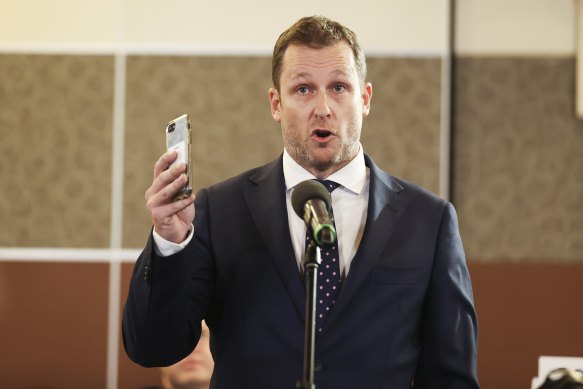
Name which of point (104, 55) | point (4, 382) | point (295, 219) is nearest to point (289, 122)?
point (295, 219)

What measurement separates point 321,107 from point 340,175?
0.53ft

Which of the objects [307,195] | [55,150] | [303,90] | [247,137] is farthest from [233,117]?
[307,195]

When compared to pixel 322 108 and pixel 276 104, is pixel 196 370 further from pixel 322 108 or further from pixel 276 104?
pixel 322 108

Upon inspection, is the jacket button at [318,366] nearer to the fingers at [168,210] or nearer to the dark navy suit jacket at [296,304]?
the dark navy suit jacket at [296,304]

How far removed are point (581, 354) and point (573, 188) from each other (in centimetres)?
62

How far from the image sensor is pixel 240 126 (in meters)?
3.03

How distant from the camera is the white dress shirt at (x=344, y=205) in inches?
61.5

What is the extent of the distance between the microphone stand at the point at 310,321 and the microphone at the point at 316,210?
0.10 ft

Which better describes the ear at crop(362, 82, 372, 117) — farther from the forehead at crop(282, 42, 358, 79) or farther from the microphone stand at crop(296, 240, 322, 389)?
the microphone stand at crop(296, 240, 322, 389)

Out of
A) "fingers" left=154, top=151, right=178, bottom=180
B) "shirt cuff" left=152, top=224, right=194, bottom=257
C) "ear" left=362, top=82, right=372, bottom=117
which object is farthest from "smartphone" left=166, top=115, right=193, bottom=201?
"ear" left=362, top=82, right=372, bottom=117

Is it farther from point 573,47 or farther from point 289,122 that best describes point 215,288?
point 573,47

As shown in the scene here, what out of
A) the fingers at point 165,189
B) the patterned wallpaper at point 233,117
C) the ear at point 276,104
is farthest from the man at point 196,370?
the fingers at point 165,189

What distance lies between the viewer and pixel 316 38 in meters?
1.61

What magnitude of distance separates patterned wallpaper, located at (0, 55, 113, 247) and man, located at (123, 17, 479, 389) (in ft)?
4.88
